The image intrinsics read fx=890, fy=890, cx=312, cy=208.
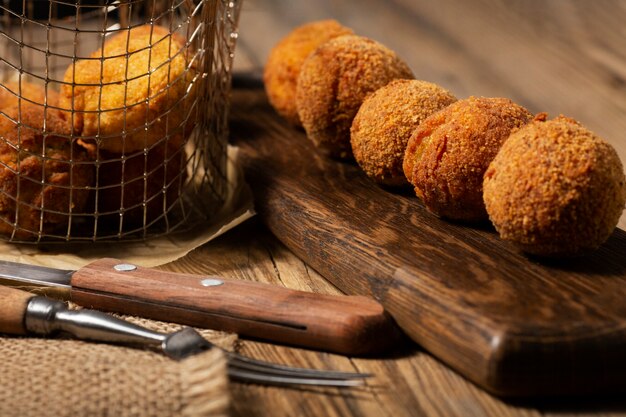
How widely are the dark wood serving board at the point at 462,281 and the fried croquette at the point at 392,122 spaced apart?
0.18ft

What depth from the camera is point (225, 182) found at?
179cm

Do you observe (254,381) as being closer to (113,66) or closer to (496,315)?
(496,315)

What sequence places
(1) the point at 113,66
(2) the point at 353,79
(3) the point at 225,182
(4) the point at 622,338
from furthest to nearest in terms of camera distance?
(3) the point at 225,182 → (2) the point at 353,79 → (1) the point at 113,66 → (4) the point at 622,338

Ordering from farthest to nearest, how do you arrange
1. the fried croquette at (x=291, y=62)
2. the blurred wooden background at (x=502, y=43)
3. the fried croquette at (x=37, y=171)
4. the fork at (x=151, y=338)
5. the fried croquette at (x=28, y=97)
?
the blurred wooden background at (x=502, y=43)
the fried croquette at (x=291, y=62)
the fried croquette at (x=28, y=97)
the fried croquette at (x=37, y=171)
the fork at (x=151, y=338)

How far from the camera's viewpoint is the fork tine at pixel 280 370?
1.16m

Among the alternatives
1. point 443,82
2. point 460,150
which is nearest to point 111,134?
point 460,150

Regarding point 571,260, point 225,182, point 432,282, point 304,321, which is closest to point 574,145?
point 571,260

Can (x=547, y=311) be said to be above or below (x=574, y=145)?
below

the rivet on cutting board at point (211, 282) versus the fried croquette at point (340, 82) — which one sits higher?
the fried croquette at point (340, 82)

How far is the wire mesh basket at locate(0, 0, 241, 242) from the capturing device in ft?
4.80

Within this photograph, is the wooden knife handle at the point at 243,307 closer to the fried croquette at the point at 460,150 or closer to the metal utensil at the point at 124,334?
the metal utensil at the point at 124,334

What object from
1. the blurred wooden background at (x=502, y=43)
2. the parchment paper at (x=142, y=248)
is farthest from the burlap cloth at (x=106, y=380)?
the blurred wooden background at (x=502, y=43)

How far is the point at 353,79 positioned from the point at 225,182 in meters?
0.34

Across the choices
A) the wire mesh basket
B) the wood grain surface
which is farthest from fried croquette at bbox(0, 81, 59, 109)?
the wood grain surface
